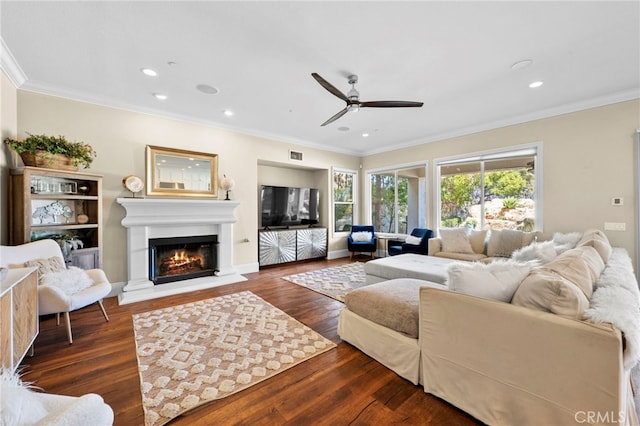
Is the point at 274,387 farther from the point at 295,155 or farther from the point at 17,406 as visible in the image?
the point at 295,155

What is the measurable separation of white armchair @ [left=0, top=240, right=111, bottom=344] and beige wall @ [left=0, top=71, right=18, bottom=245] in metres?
0.66

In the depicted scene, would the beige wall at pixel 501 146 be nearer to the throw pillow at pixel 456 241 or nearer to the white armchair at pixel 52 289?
the white armchair at pixel 52 289

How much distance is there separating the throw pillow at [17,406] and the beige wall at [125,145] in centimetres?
356

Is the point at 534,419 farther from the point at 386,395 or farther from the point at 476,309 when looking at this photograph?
the point at 386,395

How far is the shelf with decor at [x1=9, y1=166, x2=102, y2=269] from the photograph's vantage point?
2.76 meters

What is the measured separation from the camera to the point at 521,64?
263 centimetres

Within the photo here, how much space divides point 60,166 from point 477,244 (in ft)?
20.7

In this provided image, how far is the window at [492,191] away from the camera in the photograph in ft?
14.0

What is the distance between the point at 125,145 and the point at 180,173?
81 cm

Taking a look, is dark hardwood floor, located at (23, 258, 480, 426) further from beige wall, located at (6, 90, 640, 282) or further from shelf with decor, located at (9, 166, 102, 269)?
beige wall, located at (6, 90, 640, 282)

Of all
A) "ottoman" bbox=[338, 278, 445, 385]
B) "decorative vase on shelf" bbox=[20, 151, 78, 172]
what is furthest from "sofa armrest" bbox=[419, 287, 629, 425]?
"decorative vase on shelf" bbox=[20, 151, 78, 172]

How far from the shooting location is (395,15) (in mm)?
1968

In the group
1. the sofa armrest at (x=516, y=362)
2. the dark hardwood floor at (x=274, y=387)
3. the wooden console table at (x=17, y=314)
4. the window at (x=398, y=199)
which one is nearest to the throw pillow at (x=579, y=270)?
the sofa armrest at (x=516, y=362)

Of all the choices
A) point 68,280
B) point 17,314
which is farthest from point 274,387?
point 68,280
